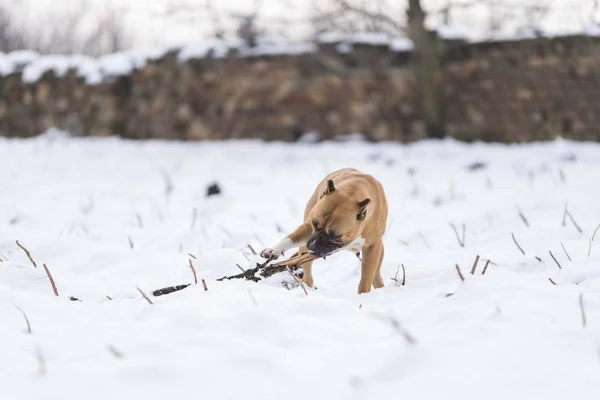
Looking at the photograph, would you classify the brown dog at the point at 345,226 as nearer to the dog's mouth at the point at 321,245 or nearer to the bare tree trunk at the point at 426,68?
the dog's mouth at the point at 321,245

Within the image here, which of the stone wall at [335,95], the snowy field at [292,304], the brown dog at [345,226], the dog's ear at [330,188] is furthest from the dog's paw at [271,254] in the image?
the stone wall at [335,95]

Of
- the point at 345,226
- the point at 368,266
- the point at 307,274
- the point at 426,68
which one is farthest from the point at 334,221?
the point at 426,68

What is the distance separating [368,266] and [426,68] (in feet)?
20.2

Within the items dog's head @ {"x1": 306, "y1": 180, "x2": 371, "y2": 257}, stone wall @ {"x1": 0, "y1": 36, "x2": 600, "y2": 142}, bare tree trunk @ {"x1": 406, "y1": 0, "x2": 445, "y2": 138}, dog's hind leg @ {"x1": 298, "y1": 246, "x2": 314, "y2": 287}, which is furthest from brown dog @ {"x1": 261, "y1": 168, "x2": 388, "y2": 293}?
bare tree trunk @ {"x1": 406, "y1": 0, "x2": 445, "y2": 138}

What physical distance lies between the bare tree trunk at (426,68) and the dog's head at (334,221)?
241 inches

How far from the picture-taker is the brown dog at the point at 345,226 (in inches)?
90.0

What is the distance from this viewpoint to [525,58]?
307 inches

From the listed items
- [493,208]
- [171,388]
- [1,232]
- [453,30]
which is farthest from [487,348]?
[453,30]

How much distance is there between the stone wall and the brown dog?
561cm

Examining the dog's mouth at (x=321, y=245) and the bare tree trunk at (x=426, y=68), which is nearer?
the dog's mouth at (x=321, y=245)

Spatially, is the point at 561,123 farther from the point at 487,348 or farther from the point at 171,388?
the point at 171,388

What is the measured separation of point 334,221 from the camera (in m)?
2.29

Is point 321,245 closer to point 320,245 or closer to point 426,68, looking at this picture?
point 320,245

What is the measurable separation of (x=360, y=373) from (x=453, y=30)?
7815 millimetres
